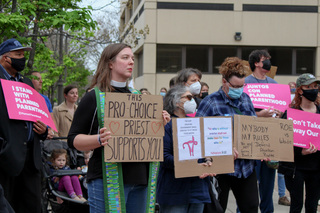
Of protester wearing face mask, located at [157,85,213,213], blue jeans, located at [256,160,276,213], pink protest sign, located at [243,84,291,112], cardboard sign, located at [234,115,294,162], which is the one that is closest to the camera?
protester wearing face mask, located at [157,85,213,213]

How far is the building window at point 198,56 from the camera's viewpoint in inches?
1005

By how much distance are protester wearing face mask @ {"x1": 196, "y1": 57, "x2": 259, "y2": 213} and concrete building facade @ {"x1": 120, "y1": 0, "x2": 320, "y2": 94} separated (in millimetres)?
19983

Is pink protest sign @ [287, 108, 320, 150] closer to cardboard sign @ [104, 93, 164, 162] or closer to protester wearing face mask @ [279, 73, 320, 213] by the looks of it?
protester wearing face mask @ [279, 73, 320, 213]

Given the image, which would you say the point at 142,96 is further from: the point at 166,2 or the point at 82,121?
the point at 166,2

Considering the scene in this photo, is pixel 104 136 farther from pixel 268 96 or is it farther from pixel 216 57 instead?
pixel 216 57

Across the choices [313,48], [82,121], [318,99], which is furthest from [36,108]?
[313,48]

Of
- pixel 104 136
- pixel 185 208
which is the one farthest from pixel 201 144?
pixel 104 136

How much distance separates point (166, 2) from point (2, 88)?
69.4 ft

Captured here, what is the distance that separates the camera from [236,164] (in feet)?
16.0

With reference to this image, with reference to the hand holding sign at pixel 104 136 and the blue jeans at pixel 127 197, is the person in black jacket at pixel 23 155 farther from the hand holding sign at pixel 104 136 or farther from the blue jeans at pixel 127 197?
the hand holding sign at pixel 104 136

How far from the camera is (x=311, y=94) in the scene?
5.78 m

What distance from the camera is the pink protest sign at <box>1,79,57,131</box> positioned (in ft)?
14.6

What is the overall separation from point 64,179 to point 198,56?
65.6ft

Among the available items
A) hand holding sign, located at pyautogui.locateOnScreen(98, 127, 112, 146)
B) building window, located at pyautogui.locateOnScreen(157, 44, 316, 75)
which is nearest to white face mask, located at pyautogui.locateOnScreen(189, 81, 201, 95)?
hand holding sign, located at pyautogui.locateOnScreen(98, 127, 112, 146)
